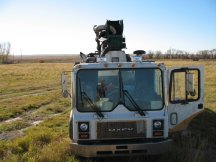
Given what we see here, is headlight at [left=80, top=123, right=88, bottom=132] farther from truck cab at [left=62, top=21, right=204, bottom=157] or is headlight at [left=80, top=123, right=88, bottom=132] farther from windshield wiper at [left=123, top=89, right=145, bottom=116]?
windshield wiper at [left=123, top=89, right=145, bottom=116]

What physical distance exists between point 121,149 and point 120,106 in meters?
0.84

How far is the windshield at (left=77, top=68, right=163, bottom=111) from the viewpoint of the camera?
25.3 feet

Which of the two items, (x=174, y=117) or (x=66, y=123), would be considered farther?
(x=66, y=123)

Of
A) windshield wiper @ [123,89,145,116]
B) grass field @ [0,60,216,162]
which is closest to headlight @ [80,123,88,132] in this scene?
grass field @ [0,60,216,162]

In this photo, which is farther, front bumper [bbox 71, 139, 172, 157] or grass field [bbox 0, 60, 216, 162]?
grass field [bbox 0, 60, 216, 162]

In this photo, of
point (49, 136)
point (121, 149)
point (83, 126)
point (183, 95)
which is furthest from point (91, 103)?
point (49, 136)

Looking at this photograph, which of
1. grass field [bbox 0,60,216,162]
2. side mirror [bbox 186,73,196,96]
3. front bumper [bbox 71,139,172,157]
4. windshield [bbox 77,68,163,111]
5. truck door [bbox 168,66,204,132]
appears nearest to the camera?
front bumper [bbox 71,139,172,157]

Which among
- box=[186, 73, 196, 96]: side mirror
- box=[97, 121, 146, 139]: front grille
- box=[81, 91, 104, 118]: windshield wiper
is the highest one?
box=[186, 73, 196, 96]: side mirror

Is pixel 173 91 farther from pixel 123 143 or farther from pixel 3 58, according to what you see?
pixel 3 58

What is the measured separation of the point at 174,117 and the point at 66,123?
6323mm

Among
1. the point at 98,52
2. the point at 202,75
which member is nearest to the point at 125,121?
the point at 202,75

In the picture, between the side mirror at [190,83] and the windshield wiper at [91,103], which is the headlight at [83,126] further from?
the side mirror at [190,83]

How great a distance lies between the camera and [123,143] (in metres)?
7.58

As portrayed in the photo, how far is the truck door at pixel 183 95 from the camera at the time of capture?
7.95 meters
